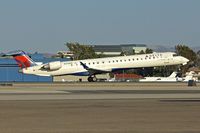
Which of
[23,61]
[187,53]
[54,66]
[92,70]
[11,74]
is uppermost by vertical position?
[187,53]

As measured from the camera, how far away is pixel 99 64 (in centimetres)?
9969

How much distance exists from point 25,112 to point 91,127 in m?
8.81

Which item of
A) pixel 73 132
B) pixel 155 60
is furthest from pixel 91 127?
pixel 155 60

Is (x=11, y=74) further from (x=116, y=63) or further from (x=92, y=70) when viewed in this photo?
(x=116, y=63)

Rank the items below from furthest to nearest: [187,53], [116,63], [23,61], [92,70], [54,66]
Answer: [187,53], [23,61], [92,70], [54,66], [116,63]

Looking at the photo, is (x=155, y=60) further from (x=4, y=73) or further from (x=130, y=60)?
(x=4, y=73)

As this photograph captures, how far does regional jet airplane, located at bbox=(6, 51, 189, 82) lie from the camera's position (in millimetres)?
96750

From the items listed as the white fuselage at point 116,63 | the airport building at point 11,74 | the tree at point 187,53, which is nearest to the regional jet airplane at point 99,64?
the white fuselage at point 116,63

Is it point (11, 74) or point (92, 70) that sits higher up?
point (11, 74)

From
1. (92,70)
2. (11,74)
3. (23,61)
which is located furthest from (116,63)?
(11,74)

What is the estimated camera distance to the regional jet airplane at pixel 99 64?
9675 centimetres

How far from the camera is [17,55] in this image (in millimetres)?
103812

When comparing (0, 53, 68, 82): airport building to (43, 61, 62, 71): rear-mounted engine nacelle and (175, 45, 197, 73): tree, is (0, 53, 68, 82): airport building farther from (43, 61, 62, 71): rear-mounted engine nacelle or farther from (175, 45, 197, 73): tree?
(175, 45, 197, 73): tree

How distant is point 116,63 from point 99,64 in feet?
10.3
